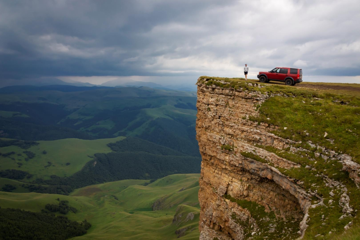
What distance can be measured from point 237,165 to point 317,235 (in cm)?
1100

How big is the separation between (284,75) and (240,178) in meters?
19.5

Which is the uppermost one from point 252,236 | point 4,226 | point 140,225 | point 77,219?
point 252,236

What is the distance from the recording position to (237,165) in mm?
24938

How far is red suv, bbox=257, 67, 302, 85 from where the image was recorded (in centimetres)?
3381

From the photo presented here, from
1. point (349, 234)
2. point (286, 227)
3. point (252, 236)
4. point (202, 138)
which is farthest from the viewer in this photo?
point (202, 138)

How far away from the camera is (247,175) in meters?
24.6

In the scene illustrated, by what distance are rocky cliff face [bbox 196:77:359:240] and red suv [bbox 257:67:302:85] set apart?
1149 centimetres

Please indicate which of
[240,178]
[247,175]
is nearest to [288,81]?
[247,175]

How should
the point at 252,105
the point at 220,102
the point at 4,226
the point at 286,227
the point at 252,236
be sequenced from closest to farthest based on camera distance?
the point at 286,227 < the point at 252,236 < the point at 252,105 < the point at 220,102 < the point at 4,226

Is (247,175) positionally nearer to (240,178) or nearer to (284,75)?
(240,178)

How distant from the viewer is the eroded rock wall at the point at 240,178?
20953 mm

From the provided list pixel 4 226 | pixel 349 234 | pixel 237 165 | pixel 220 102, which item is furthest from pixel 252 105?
pixel 4 226

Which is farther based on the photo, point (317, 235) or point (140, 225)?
point (140, 225)

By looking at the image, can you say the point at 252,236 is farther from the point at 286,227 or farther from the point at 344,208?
the point at 344,208
